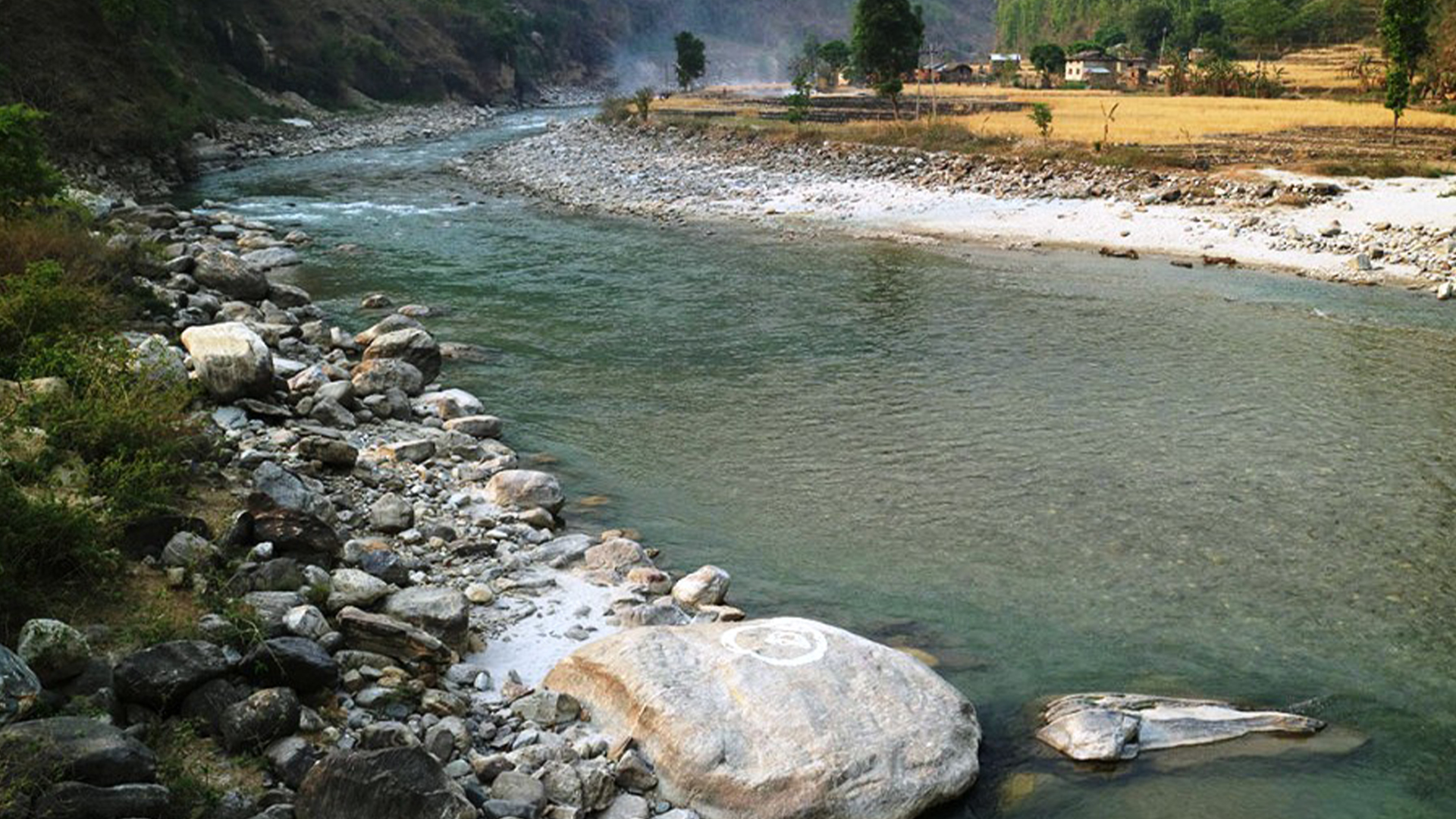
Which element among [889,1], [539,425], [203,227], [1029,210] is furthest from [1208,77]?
[539,425]

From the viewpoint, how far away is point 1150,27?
13612 cm

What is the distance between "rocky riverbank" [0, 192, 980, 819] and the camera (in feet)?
19.6

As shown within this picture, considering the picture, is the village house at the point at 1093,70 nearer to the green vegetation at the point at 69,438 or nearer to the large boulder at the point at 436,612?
the green vegetation at the point at 69,438

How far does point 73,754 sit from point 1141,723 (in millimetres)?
6684

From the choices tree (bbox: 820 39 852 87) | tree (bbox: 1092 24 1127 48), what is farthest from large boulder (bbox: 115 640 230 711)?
tree (bbox: 1092 24 1127 48)

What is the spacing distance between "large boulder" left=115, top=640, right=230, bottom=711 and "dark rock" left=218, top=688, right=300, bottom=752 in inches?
12.4

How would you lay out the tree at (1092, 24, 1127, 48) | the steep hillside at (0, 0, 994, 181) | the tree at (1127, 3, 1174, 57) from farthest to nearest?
the tree at (1092, 24, 1127, 48) → the tree at (1127, 3, 1174, 57) → the steep hillside at (0, 0, 994, 181)

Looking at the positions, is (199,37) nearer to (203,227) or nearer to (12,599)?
(203,227)

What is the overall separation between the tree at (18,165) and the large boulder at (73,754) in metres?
13.4

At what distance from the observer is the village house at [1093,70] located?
92062mm

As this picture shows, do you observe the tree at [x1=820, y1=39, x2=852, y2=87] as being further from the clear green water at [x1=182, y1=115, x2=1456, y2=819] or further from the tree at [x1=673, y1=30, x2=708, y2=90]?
the clear green water at [x1=182, y1=115, x2=1456, y2=819]

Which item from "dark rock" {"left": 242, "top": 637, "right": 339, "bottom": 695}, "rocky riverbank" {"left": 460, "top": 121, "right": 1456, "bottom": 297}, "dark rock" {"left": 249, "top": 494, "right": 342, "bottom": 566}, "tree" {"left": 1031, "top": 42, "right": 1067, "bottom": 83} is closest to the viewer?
"dark rock" {"left": 242, "top": 637, "right": 339, "bottom": 695}

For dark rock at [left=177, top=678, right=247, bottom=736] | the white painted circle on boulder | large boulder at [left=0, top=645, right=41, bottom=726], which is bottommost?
the white painted circle on boulder

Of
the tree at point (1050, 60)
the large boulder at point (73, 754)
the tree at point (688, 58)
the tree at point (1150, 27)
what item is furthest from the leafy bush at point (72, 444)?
the tree at point (1150, 27)
